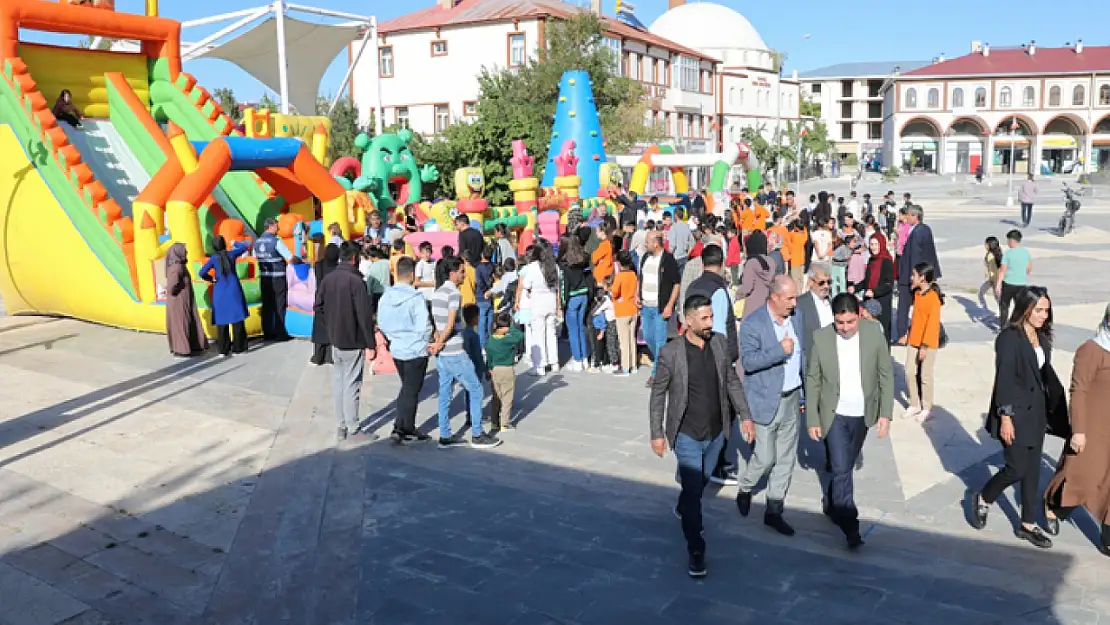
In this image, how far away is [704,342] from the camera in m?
5.47

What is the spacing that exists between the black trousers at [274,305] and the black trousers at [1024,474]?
899 centimetres

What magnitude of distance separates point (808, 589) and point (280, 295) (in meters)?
8.78

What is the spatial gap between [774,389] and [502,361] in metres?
2.90

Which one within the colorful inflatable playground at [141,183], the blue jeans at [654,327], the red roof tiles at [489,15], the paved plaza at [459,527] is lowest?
the paved plaza at [459,527]

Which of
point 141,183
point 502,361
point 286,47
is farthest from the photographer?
point 286,47

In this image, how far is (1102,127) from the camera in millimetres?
69750

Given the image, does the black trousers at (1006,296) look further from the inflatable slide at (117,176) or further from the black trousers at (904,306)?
the inflatable slide at (117,176)

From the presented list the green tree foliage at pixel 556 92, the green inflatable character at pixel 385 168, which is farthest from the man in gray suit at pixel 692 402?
the green tree foliage at pixel 556 92

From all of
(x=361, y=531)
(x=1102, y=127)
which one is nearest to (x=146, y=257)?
(x=361, y=531)

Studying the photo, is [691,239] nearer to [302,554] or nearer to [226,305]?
[226,305]

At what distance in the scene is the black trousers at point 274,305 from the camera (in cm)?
1219

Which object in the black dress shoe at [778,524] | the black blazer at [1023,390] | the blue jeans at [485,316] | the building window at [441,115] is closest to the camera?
the black blazer at [1023,390]

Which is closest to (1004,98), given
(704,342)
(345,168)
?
(345,168)

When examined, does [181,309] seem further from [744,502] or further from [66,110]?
[744,502]
